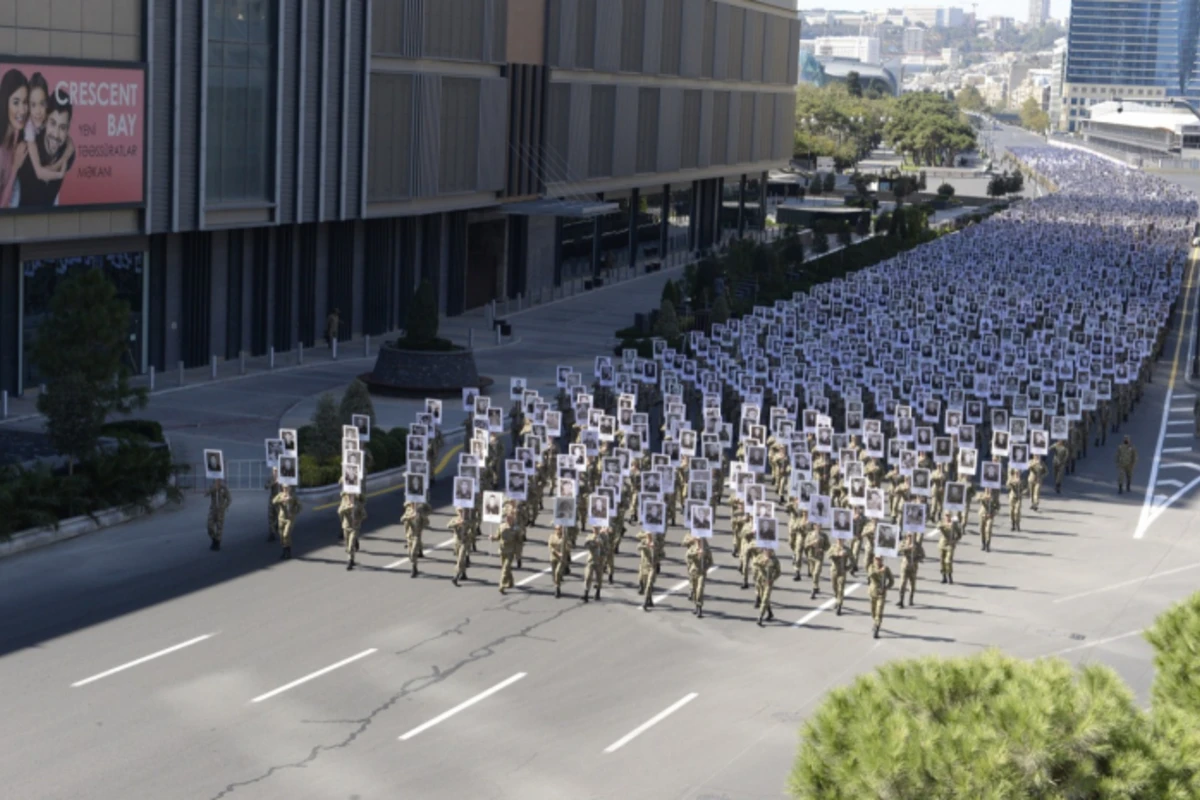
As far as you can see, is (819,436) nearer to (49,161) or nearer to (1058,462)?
(1058,462)

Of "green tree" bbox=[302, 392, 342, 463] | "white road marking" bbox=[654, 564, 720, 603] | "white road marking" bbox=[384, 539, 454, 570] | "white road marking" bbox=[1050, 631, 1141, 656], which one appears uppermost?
"green tree" bbox=[302, 392, 342, 463]

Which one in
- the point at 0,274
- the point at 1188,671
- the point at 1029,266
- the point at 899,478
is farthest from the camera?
the point at 1029,266

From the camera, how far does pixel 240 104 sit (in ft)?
142

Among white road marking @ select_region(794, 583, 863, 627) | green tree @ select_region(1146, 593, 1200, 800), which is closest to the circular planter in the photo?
white road marking @ select_region(794, 583, 863, 627)

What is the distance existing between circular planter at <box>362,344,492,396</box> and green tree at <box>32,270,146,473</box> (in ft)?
43.5

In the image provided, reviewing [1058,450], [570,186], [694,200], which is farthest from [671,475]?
[694,200]

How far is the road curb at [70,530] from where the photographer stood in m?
25.9

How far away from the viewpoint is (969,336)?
49.8 m

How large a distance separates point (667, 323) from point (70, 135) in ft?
60.1

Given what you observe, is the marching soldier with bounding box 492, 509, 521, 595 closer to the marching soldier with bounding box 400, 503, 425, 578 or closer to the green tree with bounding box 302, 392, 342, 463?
the marching soldier with bounding box 400, 503, 425, 578

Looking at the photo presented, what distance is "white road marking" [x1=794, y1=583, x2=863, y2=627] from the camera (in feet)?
80.0

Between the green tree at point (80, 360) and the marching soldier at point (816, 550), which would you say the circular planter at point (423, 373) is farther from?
the marching soldier at point (816, 550)

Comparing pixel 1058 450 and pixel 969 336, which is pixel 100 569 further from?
pixel 969 336

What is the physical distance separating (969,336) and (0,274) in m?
25.4
